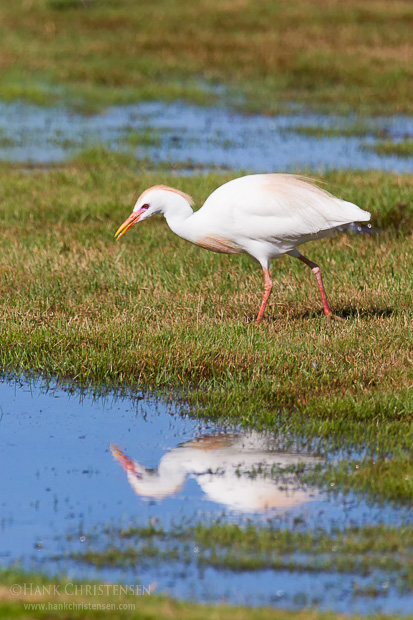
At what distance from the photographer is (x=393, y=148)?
1669 cm

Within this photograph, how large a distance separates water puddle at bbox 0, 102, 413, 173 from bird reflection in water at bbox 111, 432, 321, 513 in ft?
28.1

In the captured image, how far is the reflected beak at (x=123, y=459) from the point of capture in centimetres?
579

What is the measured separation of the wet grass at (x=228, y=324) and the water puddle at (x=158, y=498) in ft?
0.93

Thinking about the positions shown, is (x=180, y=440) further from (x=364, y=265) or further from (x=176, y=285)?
(x=364, y=265)

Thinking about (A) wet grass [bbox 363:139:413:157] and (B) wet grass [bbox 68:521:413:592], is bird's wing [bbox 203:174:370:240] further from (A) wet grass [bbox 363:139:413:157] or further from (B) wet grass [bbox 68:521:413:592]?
(A) wet grass [bbox 363:139:413:157]

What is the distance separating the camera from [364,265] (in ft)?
32.6

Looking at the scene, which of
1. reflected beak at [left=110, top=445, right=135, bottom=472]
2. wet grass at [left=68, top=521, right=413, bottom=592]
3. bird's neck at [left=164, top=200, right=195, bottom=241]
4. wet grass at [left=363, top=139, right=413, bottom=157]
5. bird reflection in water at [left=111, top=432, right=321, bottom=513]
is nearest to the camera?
wet grass at [left=68, top=521, right=413, bottom=592]

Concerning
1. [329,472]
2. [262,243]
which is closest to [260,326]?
[262,243]

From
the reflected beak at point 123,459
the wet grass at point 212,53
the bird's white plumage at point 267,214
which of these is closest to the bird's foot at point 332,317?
the bird's white plumage at point 267,214

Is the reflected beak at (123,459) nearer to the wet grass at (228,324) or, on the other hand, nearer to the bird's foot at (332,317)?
the wet grass at (228,324)

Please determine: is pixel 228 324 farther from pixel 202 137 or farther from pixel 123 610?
pixel 202 137

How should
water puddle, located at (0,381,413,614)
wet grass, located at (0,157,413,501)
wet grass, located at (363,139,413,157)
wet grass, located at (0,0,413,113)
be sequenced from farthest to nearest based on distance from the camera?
1. wet grass, located at (0,0,413,113)
2. wet grass, located at (363,139,413,157)
3. wet grass, located at (0,157,413,501)
4. water puddle, located at (0,381,413,614)

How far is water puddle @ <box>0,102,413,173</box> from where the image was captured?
51.6ft

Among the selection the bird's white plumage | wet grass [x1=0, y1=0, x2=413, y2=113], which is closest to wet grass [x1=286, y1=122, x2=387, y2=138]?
wet grass [x1=0, y1=0, x2=413, y2=113]
